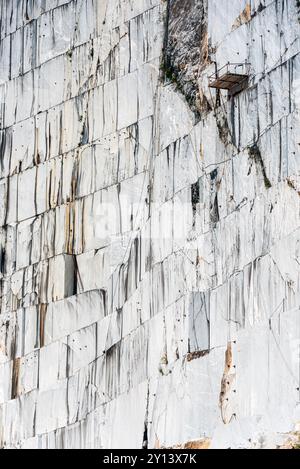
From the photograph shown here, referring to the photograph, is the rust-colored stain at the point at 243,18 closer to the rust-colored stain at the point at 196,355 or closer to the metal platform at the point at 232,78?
the metal platform at the point at 232,78

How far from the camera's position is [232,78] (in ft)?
96.8

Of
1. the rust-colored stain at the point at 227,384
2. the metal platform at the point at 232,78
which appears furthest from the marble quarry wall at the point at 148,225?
the metal platform at the point at 232,78

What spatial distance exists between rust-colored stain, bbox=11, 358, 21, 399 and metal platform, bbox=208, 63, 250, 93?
29.0 feet

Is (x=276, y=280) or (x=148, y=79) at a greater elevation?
(x=148, y=79)

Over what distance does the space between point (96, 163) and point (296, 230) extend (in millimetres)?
9281

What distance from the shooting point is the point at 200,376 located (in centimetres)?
2814

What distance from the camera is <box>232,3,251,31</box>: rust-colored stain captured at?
2992 centimetres

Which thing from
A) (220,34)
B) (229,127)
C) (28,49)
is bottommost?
(229,127)

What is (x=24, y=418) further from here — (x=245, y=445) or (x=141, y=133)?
(x=245, y=445)

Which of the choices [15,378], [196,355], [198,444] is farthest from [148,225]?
[198,444]

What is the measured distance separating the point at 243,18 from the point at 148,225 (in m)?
5.02

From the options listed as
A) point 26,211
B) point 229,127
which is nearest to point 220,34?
point 229,127

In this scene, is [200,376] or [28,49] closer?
[200,376]

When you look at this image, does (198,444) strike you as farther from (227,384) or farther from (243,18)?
(243,18)
